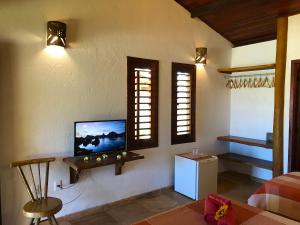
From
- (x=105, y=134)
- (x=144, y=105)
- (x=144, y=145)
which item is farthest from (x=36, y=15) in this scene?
(x=144, y=145)

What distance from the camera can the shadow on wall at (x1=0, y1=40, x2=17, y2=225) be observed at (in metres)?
2.51

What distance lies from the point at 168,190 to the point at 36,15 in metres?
3.03

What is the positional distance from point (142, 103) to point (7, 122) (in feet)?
5.67

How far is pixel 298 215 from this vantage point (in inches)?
84.0

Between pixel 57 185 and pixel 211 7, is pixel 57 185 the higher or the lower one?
the lower one

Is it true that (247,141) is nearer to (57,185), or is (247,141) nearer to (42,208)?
(57,185)

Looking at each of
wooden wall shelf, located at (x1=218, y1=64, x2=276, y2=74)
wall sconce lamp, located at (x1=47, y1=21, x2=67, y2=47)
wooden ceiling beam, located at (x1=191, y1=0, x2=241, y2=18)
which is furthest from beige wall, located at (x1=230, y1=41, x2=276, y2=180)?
wall sconce lamp, located at (x1=47, y1=21, x2=67, y2=47)

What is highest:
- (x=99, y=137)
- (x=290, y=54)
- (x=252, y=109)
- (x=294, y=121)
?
(x=290, y=54)

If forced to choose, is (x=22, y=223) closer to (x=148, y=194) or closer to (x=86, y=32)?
(x=148, y=194)

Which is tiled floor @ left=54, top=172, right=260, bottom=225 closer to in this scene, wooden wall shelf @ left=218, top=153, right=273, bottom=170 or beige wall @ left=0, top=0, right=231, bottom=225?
beige wall @ left=0, top=0, right=231, bottom=225

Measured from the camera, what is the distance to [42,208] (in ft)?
7.45

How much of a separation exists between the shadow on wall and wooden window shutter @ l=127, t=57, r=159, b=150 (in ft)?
4.68

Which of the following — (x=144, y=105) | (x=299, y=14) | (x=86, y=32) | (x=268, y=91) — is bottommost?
(x=144, y=105)

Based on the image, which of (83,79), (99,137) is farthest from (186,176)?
(83,79)
